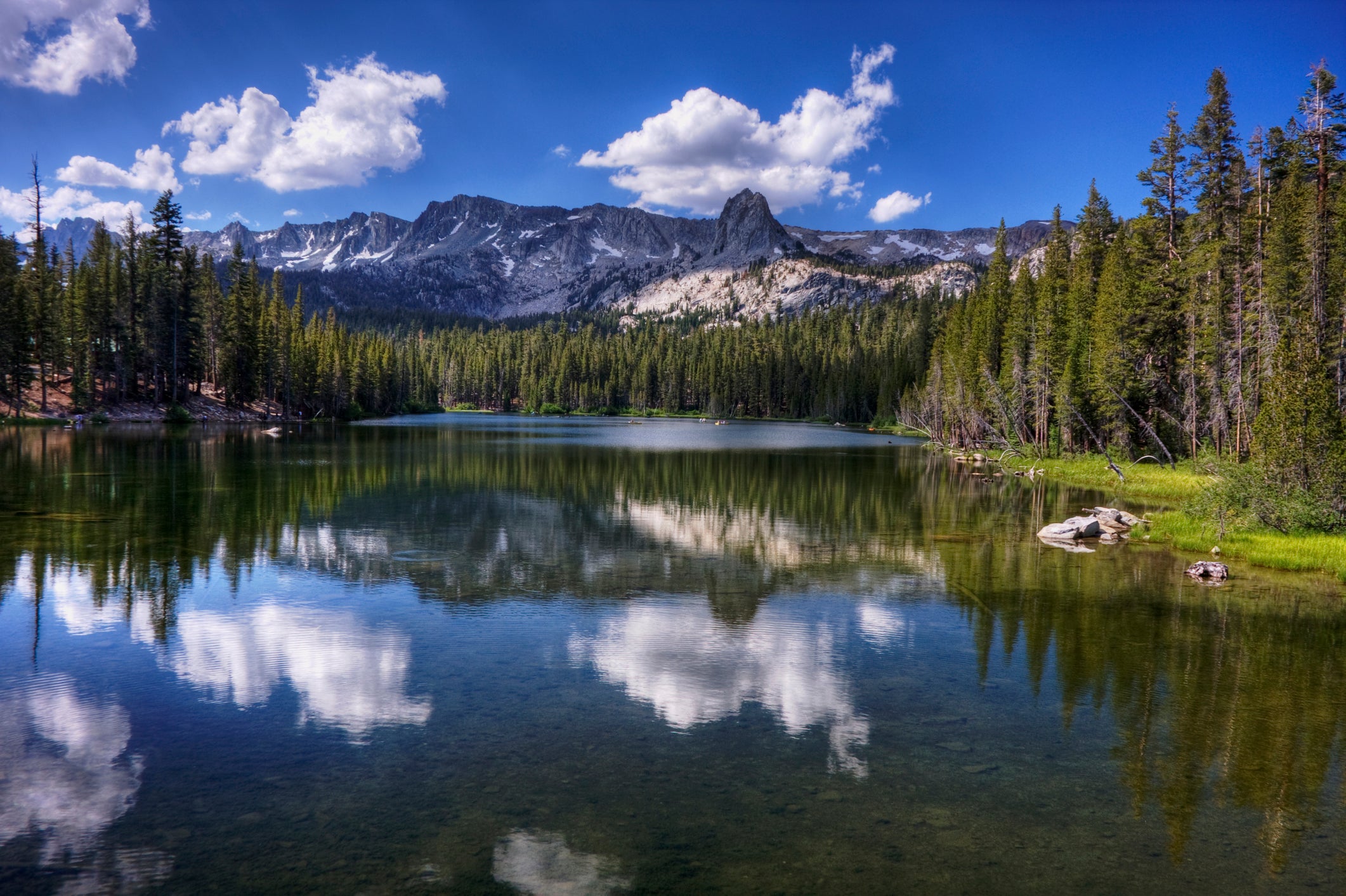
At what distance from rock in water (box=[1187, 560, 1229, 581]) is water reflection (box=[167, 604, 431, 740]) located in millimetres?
19666

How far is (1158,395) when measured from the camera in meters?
51.2

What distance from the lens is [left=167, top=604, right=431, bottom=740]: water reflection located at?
34.8 feet

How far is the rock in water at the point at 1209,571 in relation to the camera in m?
19.9

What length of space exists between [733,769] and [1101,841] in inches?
153

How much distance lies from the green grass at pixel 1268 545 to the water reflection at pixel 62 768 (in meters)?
26.3

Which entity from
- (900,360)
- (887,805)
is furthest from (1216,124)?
(900,360)

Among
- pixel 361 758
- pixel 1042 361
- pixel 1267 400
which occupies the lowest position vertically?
pixel 361 758

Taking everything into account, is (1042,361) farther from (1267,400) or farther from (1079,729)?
(1079,729)

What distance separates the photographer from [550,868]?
698cm

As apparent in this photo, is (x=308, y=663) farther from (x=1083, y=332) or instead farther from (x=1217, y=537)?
(x=1083, y=332)

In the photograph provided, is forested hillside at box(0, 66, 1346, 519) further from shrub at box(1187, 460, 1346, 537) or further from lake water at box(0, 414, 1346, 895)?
lake water at box(0, 414, 1346, 895)

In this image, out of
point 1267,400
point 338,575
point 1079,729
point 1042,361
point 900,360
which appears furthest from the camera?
point 900,360

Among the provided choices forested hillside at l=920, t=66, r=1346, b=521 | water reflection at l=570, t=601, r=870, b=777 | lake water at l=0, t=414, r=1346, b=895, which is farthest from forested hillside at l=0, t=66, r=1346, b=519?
water reflection at l=570, t=601, r=870, b=777

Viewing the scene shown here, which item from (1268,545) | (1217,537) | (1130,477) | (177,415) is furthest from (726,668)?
(177,415)
